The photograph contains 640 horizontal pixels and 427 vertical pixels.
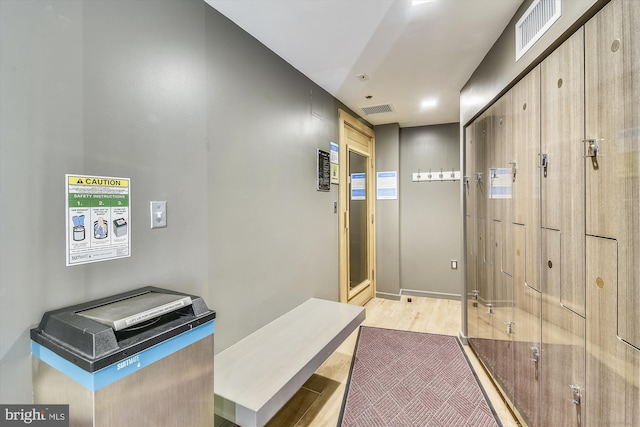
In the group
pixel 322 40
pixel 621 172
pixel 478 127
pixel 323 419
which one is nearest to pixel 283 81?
pixel 322 40

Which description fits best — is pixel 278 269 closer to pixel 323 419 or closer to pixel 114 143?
pixel 323 419

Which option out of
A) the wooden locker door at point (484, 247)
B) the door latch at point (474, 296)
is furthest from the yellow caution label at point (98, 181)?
the door latch at point (474, 296)

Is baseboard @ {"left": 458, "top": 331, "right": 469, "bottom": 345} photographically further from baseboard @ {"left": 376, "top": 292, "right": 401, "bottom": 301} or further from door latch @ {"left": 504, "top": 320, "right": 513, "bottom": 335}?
baseboard @ {"left": 376, "top": 292, "right": 401, "bottom": 301}

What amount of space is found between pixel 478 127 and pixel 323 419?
2592 mm

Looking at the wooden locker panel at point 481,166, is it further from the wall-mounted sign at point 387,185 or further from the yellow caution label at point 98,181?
the yellow caution label at point 98,181

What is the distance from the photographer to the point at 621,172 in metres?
1.07

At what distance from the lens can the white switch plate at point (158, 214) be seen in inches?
56.9

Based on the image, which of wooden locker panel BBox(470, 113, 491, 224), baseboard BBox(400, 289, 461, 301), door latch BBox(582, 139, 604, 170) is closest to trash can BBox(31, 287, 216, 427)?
door latch BBox(582, 139, 604, 170)

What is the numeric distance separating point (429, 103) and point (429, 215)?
5.68 feet

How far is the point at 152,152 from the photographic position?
4.75 feet

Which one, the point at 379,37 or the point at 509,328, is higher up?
the point at 379,37

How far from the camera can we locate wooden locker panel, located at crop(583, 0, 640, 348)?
101cm

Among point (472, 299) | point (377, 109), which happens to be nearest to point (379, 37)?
point (377, 109)

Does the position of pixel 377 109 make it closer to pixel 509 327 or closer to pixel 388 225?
pixel 388 225
